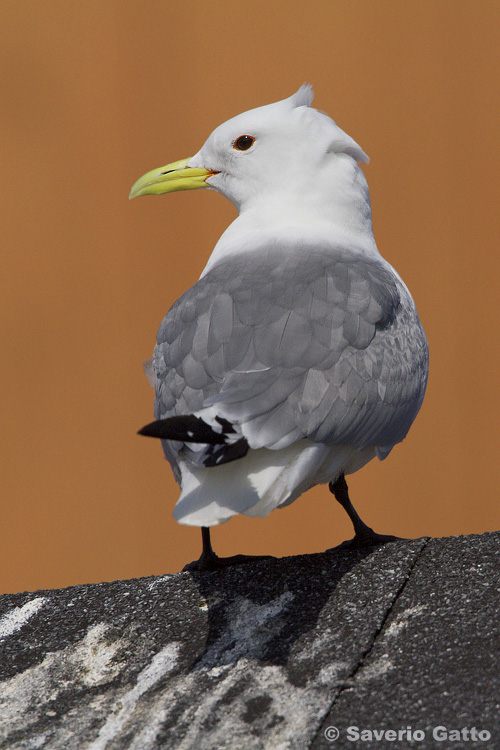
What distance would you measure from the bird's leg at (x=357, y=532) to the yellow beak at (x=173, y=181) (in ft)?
3.24

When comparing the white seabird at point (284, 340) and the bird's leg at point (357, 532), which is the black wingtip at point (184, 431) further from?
the bird's leg at point (357, 532)

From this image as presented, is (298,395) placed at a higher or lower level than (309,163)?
lower

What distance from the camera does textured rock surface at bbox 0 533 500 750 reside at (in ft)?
4.51

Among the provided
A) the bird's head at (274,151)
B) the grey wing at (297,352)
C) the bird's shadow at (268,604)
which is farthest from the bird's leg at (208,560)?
the bird's head at (274,151)

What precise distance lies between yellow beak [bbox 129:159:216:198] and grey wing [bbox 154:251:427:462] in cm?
58

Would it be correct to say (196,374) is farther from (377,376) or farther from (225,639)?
(225,639)

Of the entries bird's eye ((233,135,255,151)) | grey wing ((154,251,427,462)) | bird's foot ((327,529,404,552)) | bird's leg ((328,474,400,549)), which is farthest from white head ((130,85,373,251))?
bird's foot ((327,529,404,552))

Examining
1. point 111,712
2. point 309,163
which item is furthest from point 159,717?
point 309,163

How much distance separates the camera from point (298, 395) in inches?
67.7

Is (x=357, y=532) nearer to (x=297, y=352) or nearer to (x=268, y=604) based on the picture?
(x=268, y=604)

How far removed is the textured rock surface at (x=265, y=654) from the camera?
1375 mm

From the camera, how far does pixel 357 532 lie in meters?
2.36

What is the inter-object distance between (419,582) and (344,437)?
0.31 metres

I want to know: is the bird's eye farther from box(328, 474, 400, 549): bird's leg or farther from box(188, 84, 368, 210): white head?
box(328, 474, 400, 549): bird's leg
